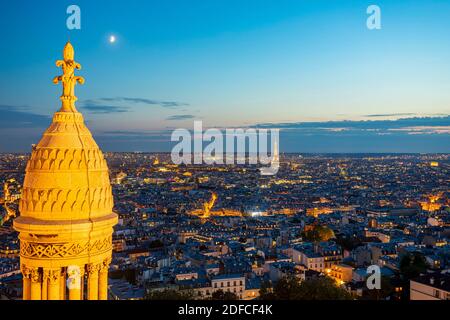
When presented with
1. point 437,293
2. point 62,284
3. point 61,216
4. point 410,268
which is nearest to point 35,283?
point 62,284

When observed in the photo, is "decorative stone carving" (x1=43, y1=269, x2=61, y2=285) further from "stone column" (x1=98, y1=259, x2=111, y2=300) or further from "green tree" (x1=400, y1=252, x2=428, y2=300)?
"green tree" (x1=400, y1=252, x2=428, y2=300)

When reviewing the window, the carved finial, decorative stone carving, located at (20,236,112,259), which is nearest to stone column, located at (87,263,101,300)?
decorative stone carving, located at (20,236,112,259)

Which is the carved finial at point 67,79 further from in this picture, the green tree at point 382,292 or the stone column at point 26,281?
the green tree at point 382,292

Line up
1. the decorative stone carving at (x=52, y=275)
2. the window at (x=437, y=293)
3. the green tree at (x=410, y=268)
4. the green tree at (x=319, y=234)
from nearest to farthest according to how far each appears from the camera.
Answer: the decorative stone carving at (x=52, y=275) → the window at (x=437, y=293) → the green tree at (x=410, y=268) → the green tree at (x=319, y=234)

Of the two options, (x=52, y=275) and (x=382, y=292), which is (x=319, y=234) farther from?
(x=52, y=275)

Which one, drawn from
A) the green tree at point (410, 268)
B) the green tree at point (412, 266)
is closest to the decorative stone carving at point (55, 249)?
the green tree at point (410, 268)

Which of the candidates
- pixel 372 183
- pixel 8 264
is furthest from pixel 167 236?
pixel 372 183

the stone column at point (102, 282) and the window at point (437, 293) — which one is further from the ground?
the stone column at point (102, 282)
